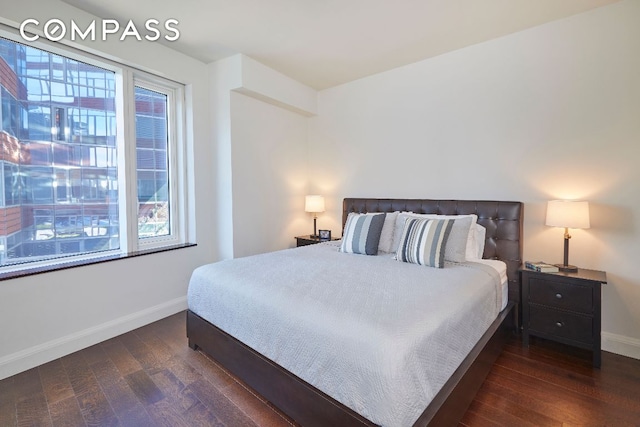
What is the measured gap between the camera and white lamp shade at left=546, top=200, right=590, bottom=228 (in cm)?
225

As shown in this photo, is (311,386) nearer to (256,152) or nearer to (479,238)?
(479,238)

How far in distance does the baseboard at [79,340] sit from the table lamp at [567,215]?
359 centimetres

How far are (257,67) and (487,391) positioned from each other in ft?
11.7

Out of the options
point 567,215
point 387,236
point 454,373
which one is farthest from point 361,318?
point 567,215

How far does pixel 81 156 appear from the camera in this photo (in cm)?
264

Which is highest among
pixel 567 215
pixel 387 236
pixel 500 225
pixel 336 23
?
pixel 336 23

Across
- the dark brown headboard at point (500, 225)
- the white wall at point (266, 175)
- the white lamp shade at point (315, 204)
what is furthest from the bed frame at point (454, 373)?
the white wall at point (266, 175)

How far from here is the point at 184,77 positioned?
3.21 m

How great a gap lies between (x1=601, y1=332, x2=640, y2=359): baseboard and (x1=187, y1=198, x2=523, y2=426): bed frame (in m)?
0.64

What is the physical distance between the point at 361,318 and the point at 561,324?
1888 mm

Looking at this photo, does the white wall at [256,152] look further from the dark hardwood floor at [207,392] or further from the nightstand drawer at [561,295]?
the nightstand drawer at [561,295]

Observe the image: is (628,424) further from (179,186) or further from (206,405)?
(179,186)

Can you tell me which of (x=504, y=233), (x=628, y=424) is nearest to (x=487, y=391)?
(x=628, y=424)

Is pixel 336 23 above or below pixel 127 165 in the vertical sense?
above
